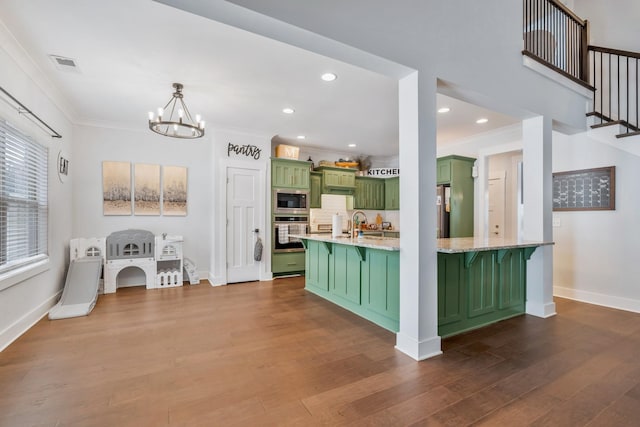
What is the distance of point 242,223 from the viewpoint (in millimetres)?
5391

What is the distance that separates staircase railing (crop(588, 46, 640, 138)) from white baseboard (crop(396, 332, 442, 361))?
361cm

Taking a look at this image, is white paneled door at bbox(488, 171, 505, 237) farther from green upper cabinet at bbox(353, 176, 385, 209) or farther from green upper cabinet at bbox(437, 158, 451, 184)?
green upper cabinet at bbox(353, 176, 385, 209)

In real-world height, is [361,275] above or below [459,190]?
below

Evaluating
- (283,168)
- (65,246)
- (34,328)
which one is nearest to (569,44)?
(283,168)

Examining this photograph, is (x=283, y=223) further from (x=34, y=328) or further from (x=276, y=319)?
(x=34, y=328)

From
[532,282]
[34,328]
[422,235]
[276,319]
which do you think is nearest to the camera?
[422,235]

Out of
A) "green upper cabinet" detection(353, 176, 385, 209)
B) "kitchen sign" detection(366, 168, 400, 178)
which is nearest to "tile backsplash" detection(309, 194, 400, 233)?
"green upper cabinet" detection(353, 176, 385, 209)

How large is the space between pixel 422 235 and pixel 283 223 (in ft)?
12.0

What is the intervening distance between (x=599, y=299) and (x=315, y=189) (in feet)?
16.0

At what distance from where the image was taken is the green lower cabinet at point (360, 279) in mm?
3012

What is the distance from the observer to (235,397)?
1906 mm

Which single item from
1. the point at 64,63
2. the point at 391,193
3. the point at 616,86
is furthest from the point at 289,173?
the point at 616,86

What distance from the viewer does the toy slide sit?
352 cm

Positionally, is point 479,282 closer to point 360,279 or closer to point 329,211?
point 360,279
